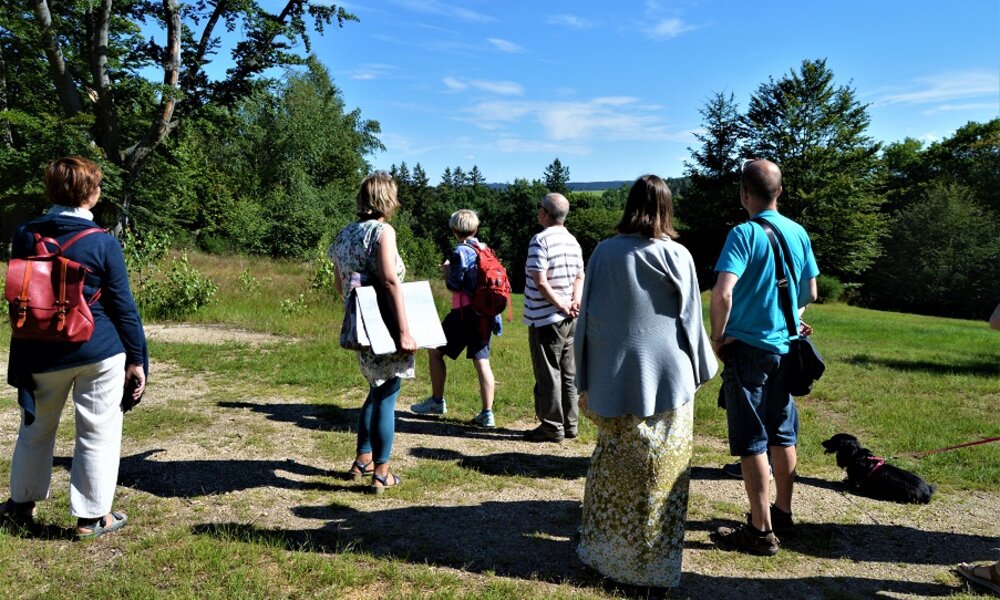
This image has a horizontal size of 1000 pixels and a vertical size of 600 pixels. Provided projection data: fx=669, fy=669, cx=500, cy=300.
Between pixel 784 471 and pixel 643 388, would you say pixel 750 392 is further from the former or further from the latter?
pixel 643 388

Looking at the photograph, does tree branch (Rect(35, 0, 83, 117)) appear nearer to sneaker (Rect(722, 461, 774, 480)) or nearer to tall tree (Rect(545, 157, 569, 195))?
sneaker (Rect(722, 461, 774, 480))

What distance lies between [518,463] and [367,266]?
204 centimetres

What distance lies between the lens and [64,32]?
18062 millimetres

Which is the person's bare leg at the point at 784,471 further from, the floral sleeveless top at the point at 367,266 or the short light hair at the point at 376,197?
the short light hair at the point at 376,197

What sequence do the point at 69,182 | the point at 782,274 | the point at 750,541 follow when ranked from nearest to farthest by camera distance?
the point at 69,182
the point at 782,274
the point at 750,541

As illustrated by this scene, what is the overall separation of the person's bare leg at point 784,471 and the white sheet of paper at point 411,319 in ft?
6.91

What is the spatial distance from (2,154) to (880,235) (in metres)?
46.4

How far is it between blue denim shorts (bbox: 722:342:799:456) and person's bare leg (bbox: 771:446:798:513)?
0.53 ft

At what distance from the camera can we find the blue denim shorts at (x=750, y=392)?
3.51 metres

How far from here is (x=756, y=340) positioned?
3496 millimetres

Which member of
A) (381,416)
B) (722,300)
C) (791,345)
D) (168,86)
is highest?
(168,86)

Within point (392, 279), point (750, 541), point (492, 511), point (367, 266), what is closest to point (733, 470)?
point (750, 541)

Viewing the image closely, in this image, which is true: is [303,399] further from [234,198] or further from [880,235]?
[880,235]

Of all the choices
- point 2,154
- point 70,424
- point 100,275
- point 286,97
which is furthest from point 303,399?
point 286,97
